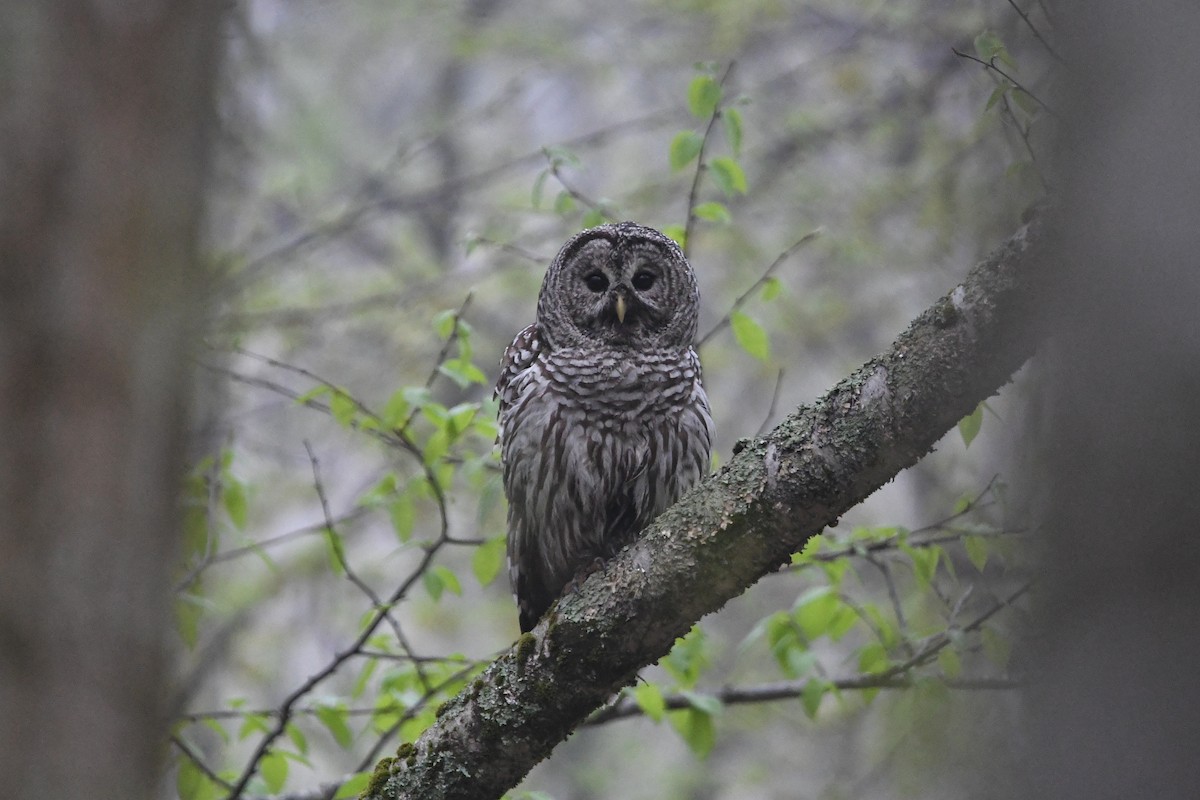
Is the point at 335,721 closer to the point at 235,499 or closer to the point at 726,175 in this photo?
the point at 235,499

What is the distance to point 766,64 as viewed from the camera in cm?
1266

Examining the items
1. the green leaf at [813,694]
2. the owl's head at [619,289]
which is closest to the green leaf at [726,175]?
the owl's head at [619,289]

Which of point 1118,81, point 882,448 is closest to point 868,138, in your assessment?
point 882,448

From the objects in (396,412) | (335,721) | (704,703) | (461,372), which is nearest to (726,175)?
(461,372)

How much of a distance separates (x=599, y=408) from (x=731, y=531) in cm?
164

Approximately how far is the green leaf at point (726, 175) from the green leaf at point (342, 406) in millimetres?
1880

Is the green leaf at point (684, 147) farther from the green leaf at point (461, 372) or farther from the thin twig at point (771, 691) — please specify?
the thin twig at point (771, 691)

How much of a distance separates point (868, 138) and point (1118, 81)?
8.84m

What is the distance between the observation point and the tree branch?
309cm

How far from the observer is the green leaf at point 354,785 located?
14.3ft

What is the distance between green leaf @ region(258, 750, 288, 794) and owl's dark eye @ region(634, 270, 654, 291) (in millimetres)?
2556

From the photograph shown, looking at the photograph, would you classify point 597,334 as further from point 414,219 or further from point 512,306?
point 414,219

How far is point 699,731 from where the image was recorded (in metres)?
5.05

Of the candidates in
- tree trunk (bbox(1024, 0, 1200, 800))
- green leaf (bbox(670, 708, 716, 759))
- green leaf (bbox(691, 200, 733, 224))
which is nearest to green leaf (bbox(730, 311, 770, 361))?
green leaf (bbox(691, 200, 733, 224))
